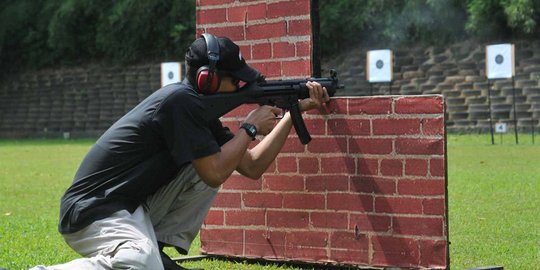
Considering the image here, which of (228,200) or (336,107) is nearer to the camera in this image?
(336,107)

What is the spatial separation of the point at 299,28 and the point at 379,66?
15.9m

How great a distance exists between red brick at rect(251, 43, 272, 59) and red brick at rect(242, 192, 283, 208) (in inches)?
27.7

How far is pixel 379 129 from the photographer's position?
4.48 meters

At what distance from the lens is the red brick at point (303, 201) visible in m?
4.70

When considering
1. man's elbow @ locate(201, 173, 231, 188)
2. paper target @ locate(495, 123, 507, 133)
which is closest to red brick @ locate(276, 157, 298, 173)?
man's elbow @ locate(201, 173, 231, 188)

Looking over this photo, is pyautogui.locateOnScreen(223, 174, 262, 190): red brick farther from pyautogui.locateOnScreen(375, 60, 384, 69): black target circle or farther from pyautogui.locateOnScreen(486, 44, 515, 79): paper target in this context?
pyautogui.locateOnScreen(375, 60, 384, 69): black target circle

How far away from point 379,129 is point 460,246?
49.6 inches

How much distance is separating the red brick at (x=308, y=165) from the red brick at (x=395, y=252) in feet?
1.55

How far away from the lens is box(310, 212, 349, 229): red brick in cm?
461

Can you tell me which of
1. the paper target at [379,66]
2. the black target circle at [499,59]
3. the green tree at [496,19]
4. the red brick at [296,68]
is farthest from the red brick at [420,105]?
the green tree at [496,19]

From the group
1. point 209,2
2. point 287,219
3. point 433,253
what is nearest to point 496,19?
point 209,2

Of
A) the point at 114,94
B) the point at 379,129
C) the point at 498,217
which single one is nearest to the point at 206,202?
the point at 379,129

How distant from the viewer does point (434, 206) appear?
430 cm

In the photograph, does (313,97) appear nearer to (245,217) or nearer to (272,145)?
(272,145)
